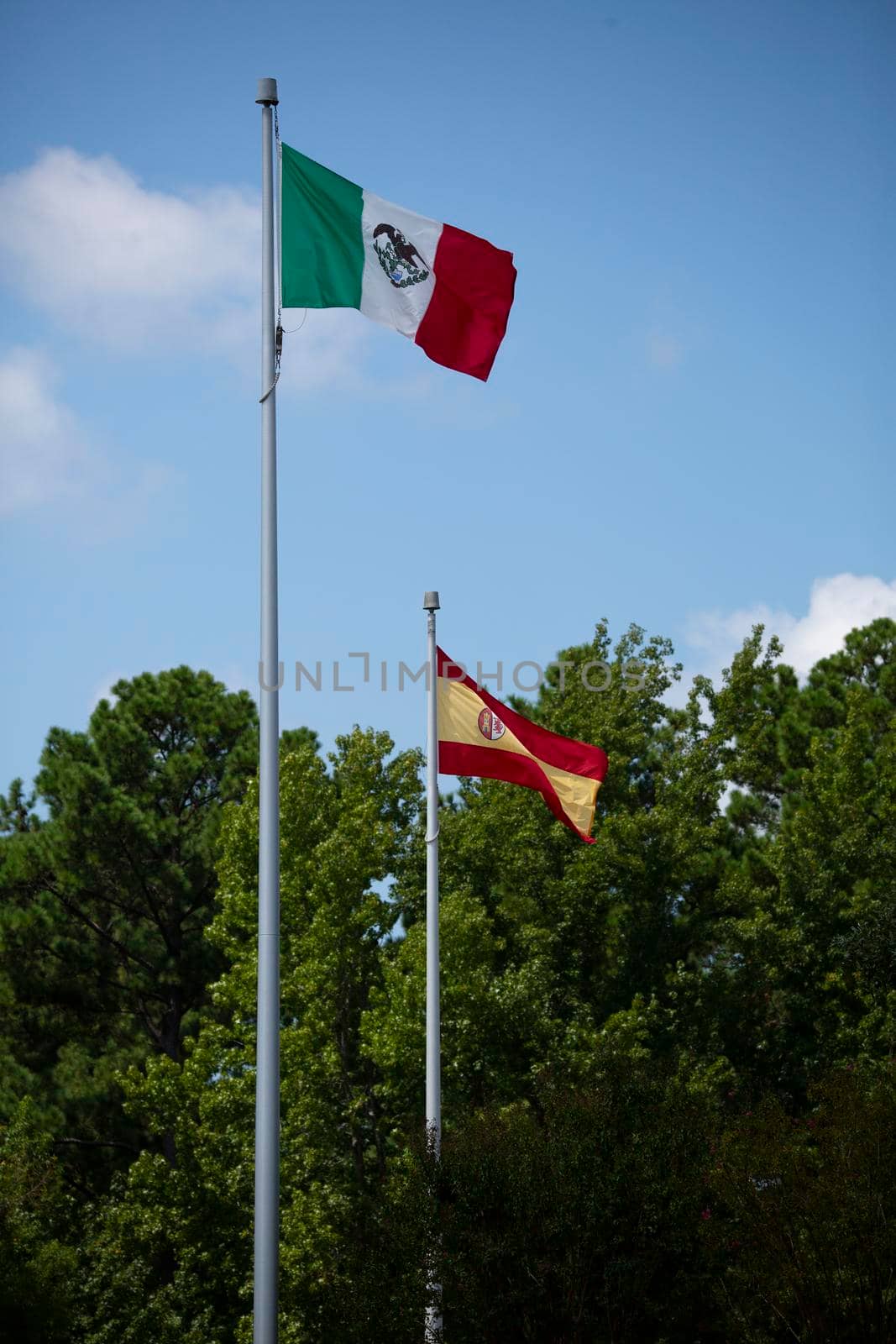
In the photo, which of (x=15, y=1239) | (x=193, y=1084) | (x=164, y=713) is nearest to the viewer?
(x=15, y=1239)

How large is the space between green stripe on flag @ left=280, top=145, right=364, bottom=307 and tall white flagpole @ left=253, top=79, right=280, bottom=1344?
19 cm

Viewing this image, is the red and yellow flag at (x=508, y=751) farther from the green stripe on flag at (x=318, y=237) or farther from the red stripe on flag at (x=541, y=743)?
the green stripe on flag at (x=318, y=237)

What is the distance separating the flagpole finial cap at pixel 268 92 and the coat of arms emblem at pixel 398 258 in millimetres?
1220

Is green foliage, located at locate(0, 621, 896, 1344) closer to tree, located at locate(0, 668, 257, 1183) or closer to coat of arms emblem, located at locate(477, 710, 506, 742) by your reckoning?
tree, located at locate(0, 668, 257, 1183)

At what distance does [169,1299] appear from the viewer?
2228 centimetres

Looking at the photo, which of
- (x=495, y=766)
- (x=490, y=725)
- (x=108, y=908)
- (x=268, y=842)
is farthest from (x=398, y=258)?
(x=108, y=908)

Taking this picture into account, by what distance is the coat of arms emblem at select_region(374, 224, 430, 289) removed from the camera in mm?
11172

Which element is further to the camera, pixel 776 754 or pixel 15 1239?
pixel 776 754

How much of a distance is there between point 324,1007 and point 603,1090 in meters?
8.96

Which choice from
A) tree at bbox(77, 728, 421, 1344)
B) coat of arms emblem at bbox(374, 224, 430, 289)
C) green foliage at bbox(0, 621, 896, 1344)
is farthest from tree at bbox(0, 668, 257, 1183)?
coat of arms emblem at bbox(374, 224, 430, 289)

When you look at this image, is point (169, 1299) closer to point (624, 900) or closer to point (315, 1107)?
point (315, 1107)

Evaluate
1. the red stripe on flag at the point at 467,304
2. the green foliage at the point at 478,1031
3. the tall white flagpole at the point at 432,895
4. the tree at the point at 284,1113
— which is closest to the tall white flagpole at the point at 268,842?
the red stripe on flag at the point at 467,304

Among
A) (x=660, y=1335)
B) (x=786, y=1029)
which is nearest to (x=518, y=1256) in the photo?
(x=660, y=1335)

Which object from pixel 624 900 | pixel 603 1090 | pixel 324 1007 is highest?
pixel 624 900
